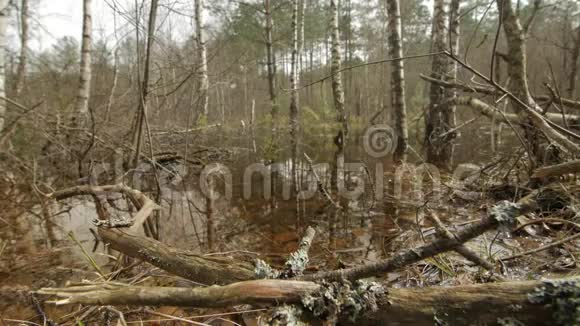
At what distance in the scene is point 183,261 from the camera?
1.39 meters

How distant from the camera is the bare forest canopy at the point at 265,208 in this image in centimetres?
93

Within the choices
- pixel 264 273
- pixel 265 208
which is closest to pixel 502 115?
pixel 265 208

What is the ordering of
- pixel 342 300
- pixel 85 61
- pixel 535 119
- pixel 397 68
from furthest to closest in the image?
pixel 397 68 → pixel 85 61 → pixel 535 119 → pixel 342 300

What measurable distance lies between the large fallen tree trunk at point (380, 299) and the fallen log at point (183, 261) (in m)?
0.31

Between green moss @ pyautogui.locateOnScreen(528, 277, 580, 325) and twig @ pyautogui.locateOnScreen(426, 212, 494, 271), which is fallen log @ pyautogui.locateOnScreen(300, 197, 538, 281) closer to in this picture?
twig @ pyautogui.locateOnScreen(426, 212, 494, 271)

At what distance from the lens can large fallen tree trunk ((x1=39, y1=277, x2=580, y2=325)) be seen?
80 centimetres

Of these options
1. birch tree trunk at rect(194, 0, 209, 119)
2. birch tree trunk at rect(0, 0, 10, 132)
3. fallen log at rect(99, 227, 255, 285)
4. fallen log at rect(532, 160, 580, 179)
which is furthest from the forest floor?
birch tree trunk at rect(194, 0, 209, 119)

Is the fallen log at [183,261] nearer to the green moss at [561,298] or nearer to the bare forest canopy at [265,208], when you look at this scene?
the bare forest canopy at [265,208]

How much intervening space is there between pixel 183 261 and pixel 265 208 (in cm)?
237

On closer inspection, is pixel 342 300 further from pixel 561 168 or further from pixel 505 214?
pixel 561 168

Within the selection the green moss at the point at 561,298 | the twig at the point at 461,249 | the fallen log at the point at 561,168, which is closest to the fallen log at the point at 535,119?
the fallen log at the point at 561,168

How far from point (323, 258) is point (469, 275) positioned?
1021mm

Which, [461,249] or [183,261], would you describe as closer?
[461,249]

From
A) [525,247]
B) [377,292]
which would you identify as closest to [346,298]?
[377,292]
